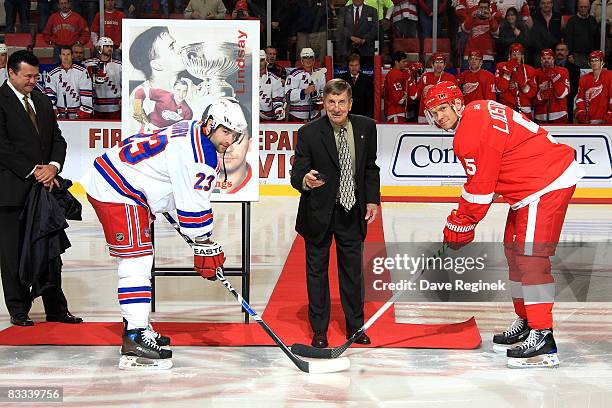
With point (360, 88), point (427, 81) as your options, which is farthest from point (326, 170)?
point (427, 81)

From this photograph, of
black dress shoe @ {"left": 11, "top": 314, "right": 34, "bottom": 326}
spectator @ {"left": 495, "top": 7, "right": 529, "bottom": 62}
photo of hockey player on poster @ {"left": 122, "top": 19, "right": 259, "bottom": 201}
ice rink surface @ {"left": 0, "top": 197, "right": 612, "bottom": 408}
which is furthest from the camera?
spectator @ {"left": 495, "top": 7, "right": 529, "bottom": 62}

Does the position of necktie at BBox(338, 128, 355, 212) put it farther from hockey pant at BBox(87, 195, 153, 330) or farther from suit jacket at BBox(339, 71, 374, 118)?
suit jacket at BBox(339, 71, 374, 118)

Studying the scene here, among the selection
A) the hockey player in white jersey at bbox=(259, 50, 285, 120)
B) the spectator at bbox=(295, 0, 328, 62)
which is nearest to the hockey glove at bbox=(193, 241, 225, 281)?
the hockey player in white jersey at bbox=(259, 50, 285, 120)

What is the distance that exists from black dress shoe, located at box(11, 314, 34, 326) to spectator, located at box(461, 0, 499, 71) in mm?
9584

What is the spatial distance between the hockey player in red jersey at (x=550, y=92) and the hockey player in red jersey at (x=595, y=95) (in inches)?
7.8

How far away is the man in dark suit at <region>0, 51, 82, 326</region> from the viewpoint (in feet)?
21.6

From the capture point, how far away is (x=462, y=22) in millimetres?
14977

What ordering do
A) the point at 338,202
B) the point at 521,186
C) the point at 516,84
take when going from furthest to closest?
1. the point at 516,84
2. the point at 338,202
3. the point at 521,186

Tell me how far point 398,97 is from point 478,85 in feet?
3.46

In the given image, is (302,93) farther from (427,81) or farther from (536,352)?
(536,352)

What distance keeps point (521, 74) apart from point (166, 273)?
836cm

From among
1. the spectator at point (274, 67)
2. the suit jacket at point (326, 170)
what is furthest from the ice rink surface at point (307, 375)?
the spectator at point (274, 67)

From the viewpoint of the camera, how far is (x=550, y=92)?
1412 cm

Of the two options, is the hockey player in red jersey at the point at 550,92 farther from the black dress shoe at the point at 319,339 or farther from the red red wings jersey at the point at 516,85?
the black dress shoe at the point at 319,339
